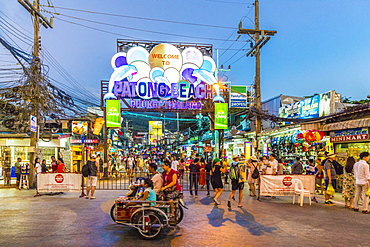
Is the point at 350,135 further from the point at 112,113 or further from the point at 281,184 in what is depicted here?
the point at 112,113

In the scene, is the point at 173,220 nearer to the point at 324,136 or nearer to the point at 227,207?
the point at 227,207

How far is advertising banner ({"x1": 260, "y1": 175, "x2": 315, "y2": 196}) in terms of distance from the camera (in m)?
12.7

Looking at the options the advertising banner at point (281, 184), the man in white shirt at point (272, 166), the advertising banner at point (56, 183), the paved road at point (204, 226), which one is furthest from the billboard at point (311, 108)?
the advertising banner at point (56, 183)

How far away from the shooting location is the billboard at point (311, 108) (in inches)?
679

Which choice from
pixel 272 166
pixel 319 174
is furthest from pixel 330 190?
pixel 272 166

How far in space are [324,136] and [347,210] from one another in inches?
242

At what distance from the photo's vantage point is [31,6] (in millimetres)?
17000

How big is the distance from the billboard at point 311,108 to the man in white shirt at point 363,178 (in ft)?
24.1

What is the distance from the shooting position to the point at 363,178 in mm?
10320

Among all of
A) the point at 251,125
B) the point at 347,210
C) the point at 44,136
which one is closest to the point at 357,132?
the point at 347,210

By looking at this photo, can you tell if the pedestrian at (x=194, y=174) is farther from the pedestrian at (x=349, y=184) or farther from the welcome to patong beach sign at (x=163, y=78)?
the welcome to patong beach sign at (x=163, y=78)

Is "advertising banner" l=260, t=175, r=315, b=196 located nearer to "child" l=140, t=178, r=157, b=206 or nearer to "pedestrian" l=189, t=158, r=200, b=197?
"pedestrian" l=189, t=158, r=200, b=197

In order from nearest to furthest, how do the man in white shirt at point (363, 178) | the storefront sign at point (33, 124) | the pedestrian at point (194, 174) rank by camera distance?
1. the man in white shirt at point (363, 178)
2. the pedestrian at point (194, 174)
3. the storefront sign at point (33, 124)

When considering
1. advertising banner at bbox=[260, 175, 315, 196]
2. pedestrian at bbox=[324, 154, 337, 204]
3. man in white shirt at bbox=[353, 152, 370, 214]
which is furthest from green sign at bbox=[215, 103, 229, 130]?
man in white shirt at bbox=[353, 152, 370, 214]
